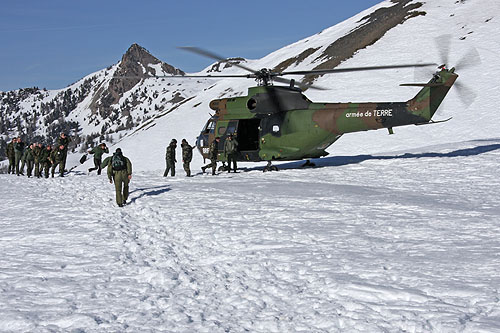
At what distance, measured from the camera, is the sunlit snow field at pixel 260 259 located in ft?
18.2

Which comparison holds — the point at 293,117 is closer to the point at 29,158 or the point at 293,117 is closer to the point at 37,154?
the point at 37,154

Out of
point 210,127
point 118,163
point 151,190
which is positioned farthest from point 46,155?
point 118,163

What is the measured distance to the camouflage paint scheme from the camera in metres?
16.9

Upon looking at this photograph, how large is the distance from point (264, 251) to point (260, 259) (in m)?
0.47

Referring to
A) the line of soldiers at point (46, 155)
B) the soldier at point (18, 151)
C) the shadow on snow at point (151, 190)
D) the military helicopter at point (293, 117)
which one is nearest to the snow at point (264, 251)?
the shadow on snow at point (151, 190)

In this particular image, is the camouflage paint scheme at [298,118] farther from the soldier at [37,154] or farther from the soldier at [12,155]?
the soldier at [12,155]

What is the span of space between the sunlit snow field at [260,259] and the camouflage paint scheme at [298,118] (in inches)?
122

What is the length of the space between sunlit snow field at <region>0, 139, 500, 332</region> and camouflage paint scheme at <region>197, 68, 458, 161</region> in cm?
309

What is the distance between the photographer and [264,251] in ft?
27.3

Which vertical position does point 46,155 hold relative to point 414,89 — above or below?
below

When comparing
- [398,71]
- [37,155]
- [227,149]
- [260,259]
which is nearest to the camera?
[260,259]

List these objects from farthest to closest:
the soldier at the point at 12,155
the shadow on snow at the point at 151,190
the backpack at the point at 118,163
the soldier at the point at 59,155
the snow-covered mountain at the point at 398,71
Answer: the snow-covered mountain at the point at 398,71 → the soldier at the point at 12,155 → the soldier at the point at 59,155 → the shadow on snow at the point at 151,190 → the backpack at the point at 118,163

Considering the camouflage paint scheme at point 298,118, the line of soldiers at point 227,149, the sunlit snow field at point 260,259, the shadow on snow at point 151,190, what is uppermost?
the camouflage paint scheme at point 298,118

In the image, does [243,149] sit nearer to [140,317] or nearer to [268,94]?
[268,94]
